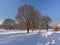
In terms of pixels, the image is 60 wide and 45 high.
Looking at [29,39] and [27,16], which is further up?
[27,16]

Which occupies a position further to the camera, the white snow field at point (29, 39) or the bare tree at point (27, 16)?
the bare tree at point (27, 16)

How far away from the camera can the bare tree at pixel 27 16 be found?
25547mm

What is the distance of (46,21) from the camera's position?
51156 mm

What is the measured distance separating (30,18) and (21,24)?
7.65 feet

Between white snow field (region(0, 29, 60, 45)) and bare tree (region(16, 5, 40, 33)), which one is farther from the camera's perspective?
bare tree (region(16, 5, 40, 33))

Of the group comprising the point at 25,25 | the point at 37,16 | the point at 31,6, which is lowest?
the point at 25,25

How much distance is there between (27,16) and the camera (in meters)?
25.5

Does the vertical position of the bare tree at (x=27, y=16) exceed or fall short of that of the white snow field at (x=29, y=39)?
it exceeds it

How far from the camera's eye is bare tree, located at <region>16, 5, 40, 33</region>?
25547 mm

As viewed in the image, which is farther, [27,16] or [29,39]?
[27,16]

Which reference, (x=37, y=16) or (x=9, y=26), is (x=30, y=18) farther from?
(x=9, y=26)

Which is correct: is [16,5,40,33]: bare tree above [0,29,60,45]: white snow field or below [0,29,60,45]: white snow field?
above

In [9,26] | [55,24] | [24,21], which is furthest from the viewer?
[9,26]

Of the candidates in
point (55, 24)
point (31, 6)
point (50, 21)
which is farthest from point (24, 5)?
point (50, 21)
